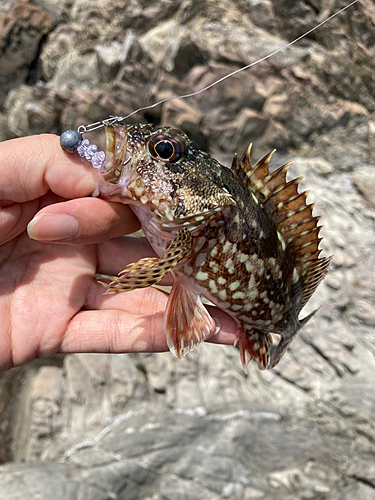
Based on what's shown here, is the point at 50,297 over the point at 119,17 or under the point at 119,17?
under

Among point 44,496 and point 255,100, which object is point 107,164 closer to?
point 44,496

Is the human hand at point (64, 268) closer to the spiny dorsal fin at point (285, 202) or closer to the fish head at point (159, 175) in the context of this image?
the fish head at point (159, 175)

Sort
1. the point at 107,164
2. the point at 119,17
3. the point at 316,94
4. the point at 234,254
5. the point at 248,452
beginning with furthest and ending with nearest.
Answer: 1. the point at 119,17
2. the point at 316,94
3. the point at 248,452
4. the point at 234,254
5. the point at 107,164

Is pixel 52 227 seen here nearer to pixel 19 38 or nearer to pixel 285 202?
pixel 285 202

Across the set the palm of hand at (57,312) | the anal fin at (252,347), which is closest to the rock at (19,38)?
the palm of hand at (57,312)

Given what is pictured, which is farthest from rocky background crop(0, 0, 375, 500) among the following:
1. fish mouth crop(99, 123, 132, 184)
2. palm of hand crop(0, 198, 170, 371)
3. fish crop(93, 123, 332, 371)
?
fish mouth crop(99, 123, 132, 184)

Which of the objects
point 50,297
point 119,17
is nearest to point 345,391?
point 50,297

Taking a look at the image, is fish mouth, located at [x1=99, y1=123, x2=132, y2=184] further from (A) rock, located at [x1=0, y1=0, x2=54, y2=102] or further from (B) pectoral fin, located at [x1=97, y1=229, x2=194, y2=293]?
(A) rock, located at [x1=0, y1=0, x2=54, y2=102]
